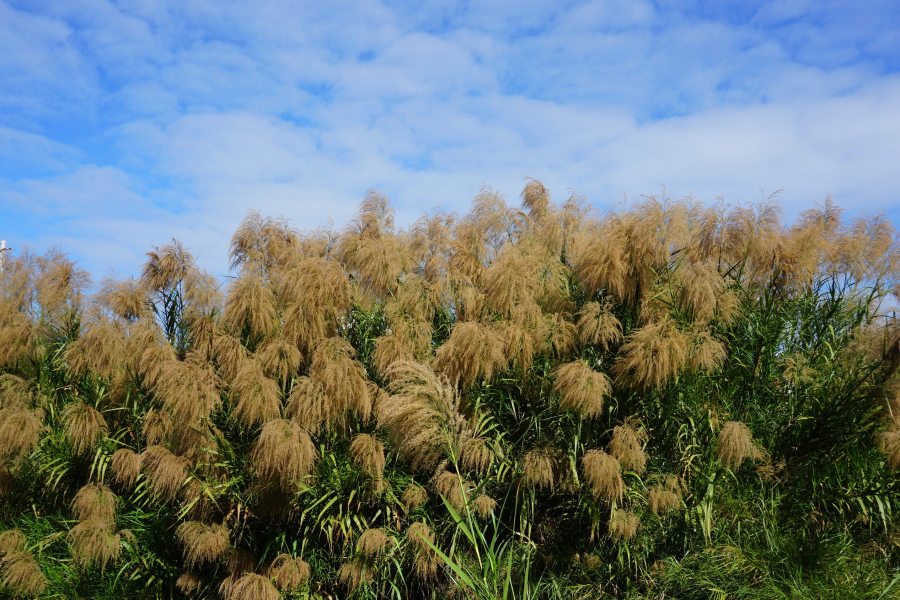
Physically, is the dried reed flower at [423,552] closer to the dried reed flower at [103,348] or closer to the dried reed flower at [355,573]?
the dried reed flower at [355,573]

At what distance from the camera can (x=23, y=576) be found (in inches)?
228

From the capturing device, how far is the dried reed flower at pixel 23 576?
578 cm

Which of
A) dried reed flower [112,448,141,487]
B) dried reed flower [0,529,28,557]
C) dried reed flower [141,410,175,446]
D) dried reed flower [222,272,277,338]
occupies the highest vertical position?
dried reed flower [222,272,277,338]

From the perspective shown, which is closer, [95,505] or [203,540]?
[203,540]

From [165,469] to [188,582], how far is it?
3.45ft

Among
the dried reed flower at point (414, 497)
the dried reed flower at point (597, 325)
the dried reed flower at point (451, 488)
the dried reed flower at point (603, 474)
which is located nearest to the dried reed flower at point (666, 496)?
the dried reed flower at point (603, 474)

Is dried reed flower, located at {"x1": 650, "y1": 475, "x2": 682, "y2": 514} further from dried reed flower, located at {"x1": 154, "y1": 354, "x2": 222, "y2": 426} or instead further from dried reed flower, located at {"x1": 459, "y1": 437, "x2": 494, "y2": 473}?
dried reed flower, located at {"x1": 154, "y1": 354, "x2": 222, "y2": 426}

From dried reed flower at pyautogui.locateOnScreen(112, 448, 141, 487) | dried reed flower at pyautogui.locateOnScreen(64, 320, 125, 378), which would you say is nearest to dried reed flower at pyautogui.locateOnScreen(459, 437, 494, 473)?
dried reed flower at pyautogui.locateOnScreen(112, 448, 141, 487)

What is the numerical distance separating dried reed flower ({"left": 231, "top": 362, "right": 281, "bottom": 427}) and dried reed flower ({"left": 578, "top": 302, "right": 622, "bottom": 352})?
257 cm

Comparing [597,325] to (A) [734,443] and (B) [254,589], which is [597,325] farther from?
(B) [254,589]

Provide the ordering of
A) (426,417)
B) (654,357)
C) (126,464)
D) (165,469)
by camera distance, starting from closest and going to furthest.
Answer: (426,417) < (654,357) < (165,469) < (126,464)

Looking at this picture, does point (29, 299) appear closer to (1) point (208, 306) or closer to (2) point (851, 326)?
(1) point (208, 306)

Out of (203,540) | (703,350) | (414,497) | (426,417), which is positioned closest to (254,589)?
(203,540)

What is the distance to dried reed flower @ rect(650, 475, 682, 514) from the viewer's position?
4.79m
